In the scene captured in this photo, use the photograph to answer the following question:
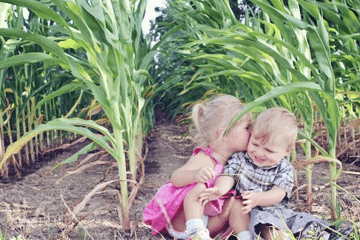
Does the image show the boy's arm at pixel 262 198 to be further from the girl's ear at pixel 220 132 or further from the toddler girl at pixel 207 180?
the girl's ear at pixel 220 132

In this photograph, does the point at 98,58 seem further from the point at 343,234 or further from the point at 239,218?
the point at 343,234

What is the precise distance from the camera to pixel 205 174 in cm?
132

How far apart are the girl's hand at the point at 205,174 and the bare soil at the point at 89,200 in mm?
259

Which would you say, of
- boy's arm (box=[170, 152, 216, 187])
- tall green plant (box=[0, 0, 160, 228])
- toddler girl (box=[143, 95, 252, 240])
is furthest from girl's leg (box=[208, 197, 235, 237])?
tall green plant (box=[0, 0, 160, 228])

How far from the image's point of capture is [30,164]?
2725 millimetres

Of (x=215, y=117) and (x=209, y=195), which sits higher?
(x=215, y=117)

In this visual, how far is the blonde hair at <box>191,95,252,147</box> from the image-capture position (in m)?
1.50

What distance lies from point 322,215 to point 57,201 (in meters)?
0.99

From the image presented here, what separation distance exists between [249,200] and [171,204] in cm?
25

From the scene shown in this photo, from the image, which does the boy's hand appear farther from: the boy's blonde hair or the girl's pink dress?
the boy's blonde hair

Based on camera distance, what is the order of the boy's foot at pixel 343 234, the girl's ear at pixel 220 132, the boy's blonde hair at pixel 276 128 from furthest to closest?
the girl's ear at pixel 220 132 < the boy's blonde hair at pixel 276 128 < the boy's foot at pixel 343 234

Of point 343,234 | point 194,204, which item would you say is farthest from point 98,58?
point 343,234

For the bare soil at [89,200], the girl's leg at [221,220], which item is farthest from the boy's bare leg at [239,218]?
the bare soil at [89,200]

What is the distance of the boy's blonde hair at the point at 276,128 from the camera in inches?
54.1
